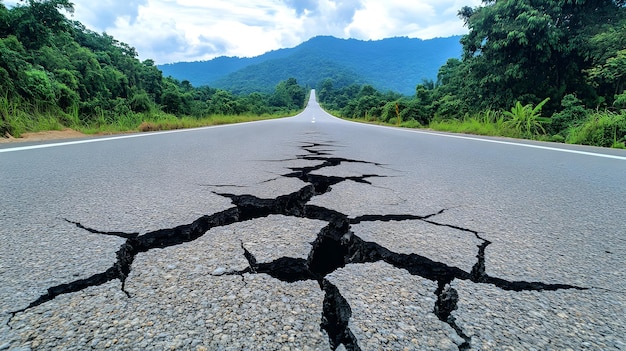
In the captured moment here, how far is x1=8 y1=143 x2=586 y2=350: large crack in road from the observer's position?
0.92m

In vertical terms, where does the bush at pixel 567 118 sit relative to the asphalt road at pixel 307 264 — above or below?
above

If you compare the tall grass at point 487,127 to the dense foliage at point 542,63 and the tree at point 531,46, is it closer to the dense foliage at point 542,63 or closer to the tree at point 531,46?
the dense foliage at point 542,63

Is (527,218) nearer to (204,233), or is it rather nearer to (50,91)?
(204,233)

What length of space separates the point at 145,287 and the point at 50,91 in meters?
10.3

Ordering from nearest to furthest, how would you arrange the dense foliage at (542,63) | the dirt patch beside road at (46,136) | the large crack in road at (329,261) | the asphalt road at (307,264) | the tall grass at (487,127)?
the asphalt road at (307,264)
the large crack in road at (329,261)
the dirt patch beside road at (46,136)
the tall grass at (487,127)
the dense foliage at (542,63)

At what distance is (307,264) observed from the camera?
1.23m

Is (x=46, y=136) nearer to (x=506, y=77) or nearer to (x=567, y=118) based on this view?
(x=567, y=118)

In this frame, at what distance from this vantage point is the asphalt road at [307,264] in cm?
82

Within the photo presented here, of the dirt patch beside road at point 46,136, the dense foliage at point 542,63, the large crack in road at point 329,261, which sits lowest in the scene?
the dirt patch beside road at point 46,136

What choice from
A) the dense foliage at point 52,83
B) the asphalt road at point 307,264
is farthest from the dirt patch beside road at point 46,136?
the asphalt road at point 307,264

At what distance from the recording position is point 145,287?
1.00 metres

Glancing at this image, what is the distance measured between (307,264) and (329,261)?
4.1 inches

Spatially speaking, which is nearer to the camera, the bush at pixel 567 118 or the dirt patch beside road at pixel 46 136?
the dirt patch beside road at pixel 46 136

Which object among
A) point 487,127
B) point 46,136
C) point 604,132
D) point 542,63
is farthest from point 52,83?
point 542,63
